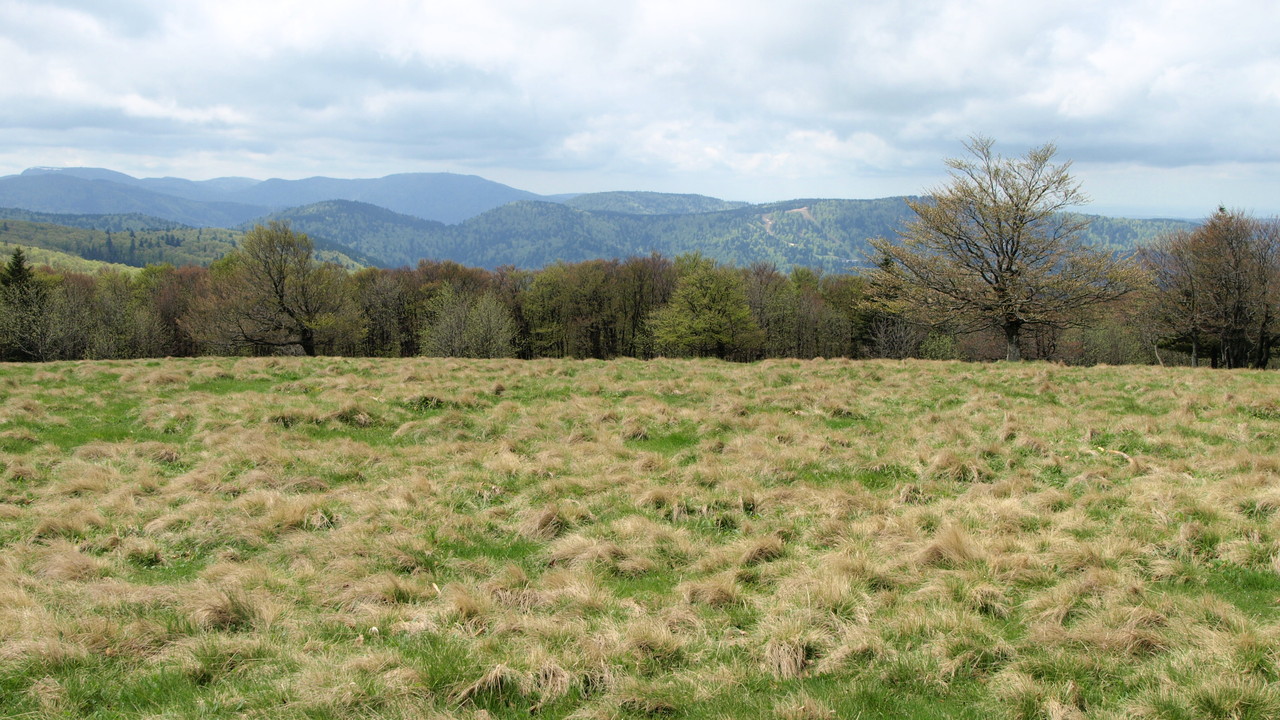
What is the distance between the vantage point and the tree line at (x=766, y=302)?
27953 mm

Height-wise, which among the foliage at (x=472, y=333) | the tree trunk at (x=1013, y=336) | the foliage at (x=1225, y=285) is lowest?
the foliage at (x=472, y=333)

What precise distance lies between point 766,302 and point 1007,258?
4357 cm

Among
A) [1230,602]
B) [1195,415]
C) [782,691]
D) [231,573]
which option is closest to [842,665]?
[782,691]

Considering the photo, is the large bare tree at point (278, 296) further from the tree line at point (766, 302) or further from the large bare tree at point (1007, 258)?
the large bare tree at point (1007, 258)

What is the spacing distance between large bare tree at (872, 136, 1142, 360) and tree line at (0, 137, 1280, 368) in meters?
0.08

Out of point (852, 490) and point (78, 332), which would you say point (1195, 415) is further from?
point (78, 332)

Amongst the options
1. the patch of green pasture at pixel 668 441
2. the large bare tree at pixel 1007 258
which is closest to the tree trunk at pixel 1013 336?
the large bare tree at pixel 1007 258

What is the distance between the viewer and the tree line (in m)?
28.0

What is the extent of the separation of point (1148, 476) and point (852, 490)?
417 centimetres

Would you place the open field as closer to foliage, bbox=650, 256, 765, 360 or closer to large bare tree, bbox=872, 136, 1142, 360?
large bare tree, bbox=872, 136, 1142, 360

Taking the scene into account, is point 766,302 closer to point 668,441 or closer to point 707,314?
point 707,314

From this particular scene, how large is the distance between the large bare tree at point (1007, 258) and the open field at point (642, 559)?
15.1 meters

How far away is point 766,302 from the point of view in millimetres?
71812

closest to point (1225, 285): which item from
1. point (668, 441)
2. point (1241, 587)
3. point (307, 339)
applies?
point (668, 441)
